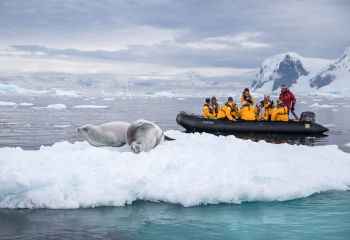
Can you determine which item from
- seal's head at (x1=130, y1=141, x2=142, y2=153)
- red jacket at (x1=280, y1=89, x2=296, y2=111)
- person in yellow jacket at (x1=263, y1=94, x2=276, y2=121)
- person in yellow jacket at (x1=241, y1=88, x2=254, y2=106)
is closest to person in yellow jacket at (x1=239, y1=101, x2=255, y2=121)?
person in yellow jacket at (x1=241, y1=88, x2=254, y2=106)

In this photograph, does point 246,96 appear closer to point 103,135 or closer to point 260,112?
point 260,112

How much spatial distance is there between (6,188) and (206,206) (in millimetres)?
2930

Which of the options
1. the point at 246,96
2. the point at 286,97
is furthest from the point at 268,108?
the point at 246,96

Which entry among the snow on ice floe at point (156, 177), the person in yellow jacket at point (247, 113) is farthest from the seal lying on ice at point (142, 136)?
the person in yellow jacket at point (247, 113)

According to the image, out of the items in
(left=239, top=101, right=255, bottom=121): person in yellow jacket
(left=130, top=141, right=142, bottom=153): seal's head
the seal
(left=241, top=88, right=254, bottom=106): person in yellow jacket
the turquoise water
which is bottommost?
the turquoise water

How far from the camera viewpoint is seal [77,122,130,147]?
7484mm

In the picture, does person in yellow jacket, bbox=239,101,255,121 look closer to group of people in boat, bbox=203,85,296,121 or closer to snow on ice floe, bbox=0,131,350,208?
group of people in boat, bbox=203,85,296,121

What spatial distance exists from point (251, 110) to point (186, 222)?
10639 millimetres

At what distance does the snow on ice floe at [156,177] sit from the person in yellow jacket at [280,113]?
8015 millimetres

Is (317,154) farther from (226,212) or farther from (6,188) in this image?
(6,188)

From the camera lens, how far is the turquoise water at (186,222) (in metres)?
4.44

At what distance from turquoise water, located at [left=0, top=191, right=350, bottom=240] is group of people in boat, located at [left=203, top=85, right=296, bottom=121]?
9.15 m

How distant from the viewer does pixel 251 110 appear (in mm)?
14875

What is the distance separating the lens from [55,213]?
5.04 m
